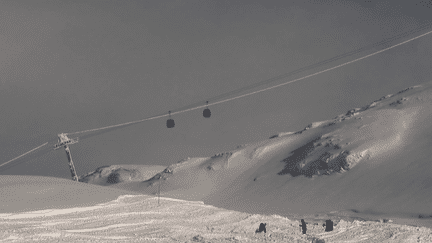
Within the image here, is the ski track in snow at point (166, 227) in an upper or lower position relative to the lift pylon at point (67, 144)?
lower

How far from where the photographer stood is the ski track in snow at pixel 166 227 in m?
12.3

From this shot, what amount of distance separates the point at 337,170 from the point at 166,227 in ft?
61.7

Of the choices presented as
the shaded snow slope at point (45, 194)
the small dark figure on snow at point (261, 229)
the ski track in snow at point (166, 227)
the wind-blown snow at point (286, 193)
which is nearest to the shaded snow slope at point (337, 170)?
the wind-blown snow at point (286, 193)

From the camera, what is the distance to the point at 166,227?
1325cm

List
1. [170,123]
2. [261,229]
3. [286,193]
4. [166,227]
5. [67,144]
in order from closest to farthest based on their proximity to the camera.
A: [166,227]
[261,229]
[170,123]
[286,193]
[67,144]

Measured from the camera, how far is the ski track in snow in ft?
40.3

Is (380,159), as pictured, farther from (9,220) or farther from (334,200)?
(9,220)

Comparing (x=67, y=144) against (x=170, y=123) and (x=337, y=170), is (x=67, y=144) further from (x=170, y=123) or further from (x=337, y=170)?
(x=337, y=170)

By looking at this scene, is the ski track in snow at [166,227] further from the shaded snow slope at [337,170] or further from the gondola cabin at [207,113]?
the gondola cabin at [207,113]

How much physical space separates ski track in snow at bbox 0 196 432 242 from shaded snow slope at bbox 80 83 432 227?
284 inches

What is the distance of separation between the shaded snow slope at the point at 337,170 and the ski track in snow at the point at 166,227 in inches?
284

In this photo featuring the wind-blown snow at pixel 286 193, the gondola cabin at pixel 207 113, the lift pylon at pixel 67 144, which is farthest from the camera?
the lift pylon at pixel 67 144

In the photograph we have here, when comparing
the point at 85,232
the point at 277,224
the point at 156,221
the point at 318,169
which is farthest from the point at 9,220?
the point at 318,169

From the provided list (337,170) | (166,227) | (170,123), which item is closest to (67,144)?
(170,123)
